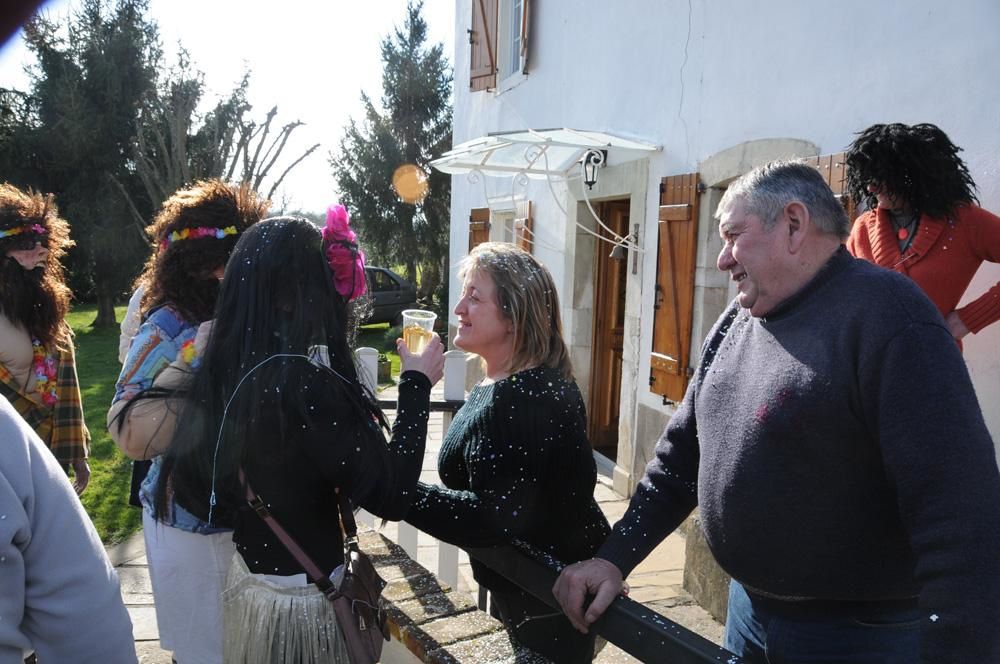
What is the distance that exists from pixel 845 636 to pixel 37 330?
10.3 ft

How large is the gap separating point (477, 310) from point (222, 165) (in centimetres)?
1240

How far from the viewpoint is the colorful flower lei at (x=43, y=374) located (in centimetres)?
306

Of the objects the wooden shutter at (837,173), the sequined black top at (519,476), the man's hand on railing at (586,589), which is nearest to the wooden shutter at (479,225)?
the wooden shutter at (837,173)

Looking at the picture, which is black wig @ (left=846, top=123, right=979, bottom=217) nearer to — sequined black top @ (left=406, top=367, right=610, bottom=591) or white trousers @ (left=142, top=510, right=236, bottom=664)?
sequined black top @ (left=406, top=367, right=610, bottom=591)

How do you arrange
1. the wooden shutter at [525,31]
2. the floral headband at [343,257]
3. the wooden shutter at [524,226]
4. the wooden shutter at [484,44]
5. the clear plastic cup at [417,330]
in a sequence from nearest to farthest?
1. the floral headband at [343,257]
2. the clear plastic cup at [417,330]
3. the wooden shutter at [525,31]
4. the wooden shutter at [524,226]
5. the wooden shutter at [484,44]

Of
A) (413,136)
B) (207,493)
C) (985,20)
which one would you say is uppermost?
(413,136)

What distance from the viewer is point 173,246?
2371mm

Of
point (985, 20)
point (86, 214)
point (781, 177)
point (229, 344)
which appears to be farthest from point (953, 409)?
point (86, 214)

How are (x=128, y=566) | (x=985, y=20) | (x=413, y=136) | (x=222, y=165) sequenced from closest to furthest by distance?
(x=985, y=20)
(x=128, y=566)
(x=222, y=165)
(x=413, y=136)

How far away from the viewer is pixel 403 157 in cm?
2186

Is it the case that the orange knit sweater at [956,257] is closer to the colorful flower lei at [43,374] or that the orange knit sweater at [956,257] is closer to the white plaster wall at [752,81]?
the white plaster wall at [752,81]

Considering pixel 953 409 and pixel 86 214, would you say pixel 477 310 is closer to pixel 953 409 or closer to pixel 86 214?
pixel 953 409

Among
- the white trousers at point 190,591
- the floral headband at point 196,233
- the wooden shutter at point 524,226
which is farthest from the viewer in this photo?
the wooden shutter at point 524,226

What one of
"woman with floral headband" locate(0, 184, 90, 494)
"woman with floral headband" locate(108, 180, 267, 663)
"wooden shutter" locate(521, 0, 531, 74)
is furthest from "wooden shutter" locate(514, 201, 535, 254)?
"woman with floral headband" locate(108, 180, 267, 663)
